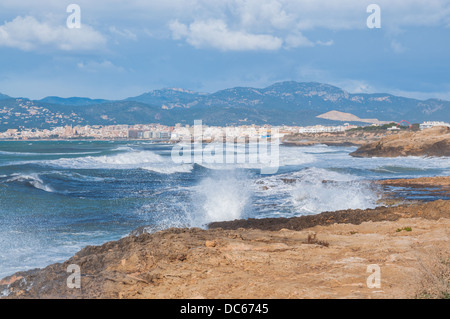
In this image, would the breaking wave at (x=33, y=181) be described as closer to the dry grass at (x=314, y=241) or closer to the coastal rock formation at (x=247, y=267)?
the coastal rock formation at (x=247, y=267)

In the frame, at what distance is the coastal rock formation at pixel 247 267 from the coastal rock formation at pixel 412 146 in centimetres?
4365

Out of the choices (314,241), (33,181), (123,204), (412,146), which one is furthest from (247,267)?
(412,146)

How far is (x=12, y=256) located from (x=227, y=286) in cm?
654

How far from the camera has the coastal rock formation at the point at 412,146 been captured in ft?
161

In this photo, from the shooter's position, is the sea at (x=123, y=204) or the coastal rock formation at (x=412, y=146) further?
the coastal rock formation at (x=412, y=146)

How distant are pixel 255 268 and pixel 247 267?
0.15 metres

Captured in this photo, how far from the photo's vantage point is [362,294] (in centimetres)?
514

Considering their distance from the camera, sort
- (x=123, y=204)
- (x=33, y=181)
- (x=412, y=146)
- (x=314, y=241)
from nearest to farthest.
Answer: (x=314, y=241), (x=123, y=204), (x=33, y=181), (x=412, y=146)

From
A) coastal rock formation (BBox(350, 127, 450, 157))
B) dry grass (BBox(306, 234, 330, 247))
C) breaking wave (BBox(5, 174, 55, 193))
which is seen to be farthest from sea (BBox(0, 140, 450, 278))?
coastal rock formation (BBox(350, 127, 450, 157))

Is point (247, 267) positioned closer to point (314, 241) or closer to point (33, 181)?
point (314, 241)

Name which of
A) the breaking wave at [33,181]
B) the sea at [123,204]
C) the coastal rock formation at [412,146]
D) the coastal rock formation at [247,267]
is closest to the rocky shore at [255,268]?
the coastal rock formation at [247,267]

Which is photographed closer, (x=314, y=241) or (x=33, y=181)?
(x=314, y=241)

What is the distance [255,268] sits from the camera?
6.49 meters

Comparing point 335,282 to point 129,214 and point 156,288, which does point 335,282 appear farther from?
point 129,214
